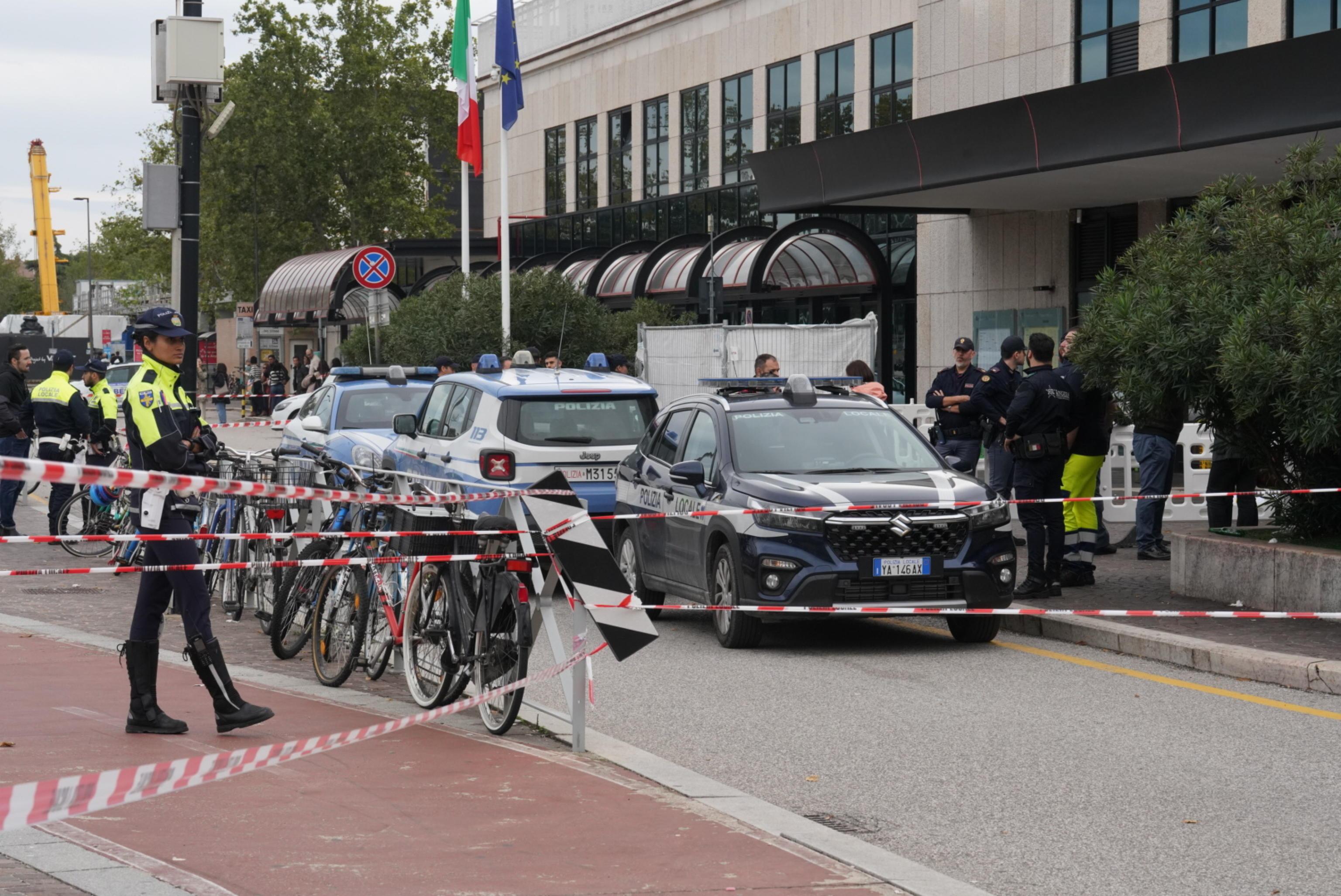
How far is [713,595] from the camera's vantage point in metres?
11.3

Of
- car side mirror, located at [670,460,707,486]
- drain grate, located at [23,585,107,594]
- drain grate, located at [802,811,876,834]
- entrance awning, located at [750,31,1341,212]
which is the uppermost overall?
entrance awning, located at [750,31,1341,212]

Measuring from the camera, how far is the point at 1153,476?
1504cm

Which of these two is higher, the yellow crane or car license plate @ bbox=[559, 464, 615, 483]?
the yellow crane

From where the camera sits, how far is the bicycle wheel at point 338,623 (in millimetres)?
9086

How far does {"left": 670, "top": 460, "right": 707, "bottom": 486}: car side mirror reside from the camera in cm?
1144

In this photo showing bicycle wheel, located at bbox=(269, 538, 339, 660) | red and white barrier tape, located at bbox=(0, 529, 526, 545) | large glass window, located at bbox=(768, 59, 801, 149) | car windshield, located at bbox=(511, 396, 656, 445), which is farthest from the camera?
large glass window, located at bbox=(768, 59, 801, 149)

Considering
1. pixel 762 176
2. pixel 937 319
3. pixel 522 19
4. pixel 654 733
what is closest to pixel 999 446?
pixel 654 733

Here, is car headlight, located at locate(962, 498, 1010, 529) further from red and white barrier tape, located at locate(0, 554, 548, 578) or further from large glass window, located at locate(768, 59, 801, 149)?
large glass window, located at locate(768, 59, 801, 149)

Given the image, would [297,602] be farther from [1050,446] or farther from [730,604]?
[1050,446]

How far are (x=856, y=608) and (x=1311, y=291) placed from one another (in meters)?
3.43

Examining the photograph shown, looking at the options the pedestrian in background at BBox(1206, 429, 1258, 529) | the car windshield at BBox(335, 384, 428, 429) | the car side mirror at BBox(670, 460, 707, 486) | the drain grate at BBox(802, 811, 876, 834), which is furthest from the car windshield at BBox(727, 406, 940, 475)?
the car windshield at BBox(335, 384, 428, 429)

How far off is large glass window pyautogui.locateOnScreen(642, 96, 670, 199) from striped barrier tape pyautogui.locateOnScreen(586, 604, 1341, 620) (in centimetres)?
3569

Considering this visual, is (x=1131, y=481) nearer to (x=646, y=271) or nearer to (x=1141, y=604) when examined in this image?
(x=1141, y=604)

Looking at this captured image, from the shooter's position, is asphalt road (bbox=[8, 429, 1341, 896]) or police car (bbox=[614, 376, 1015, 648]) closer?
asphalt road (bbox=[8, 429, 1341, 896])
